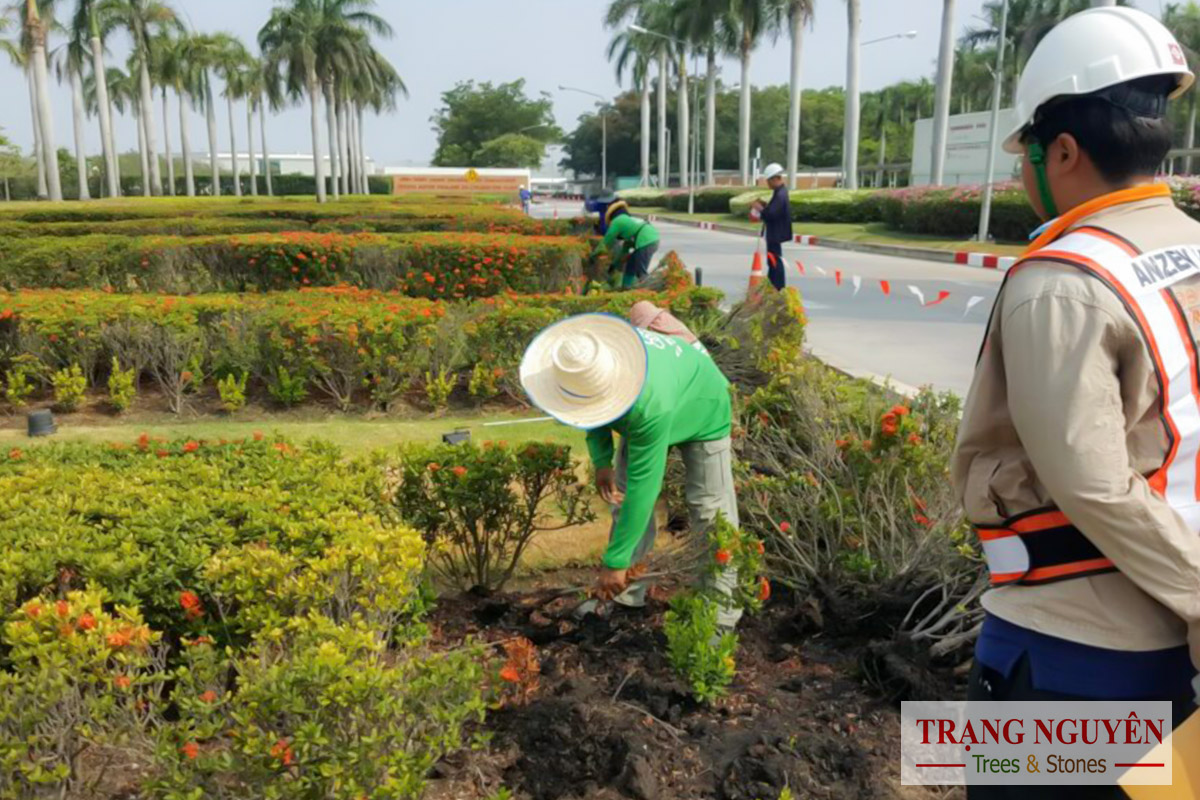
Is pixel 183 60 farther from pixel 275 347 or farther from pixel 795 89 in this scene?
pixel 275 347

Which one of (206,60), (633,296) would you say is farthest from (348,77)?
(633,296)

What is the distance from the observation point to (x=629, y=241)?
30.7ft

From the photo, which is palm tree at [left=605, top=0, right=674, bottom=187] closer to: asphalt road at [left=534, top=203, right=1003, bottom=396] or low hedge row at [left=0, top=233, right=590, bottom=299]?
asphalt road at [left=534, top=203, right=1003, bottom=396]

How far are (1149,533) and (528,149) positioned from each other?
84109 millimetres

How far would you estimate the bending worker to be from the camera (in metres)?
9.27

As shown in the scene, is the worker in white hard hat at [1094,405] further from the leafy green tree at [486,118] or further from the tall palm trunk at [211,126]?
the leafy green tree at [486,118]

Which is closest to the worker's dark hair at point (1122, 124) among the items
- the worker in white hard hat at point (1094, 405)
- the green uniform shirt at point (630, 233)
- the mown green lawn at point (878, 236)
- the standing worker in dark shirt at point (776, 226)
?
the worker in white hard hat at point (1094, 405)

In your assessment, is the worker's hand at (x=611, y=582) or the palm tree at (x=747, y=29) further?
the palm tree at (x=747, y=29)

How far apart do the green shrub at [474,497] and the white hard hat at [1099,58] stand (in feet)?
8.02

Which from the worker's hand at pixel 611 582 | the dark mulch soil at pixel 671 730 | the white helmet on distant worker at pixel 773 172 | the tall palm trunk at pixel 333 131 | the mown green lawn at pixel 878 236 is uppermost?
the tall palm trunk at pixel 333 131

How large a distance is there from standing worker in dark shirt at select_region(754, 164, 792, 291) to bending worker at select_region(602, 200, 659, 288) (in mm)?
2721

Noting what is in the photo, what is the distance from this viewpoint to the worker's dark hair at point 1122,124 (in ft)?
4.75

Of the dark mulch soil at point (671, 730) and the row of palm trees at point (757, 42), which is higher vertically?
the row of palm trees at point (757, 42)

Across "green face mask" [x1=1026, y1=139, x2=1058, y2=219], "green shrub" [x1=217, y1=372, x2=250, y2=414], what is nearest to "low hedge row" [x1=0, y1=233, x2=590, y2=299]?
"green shrub" [x1=217, y1=372, x2=250, y2=414]
